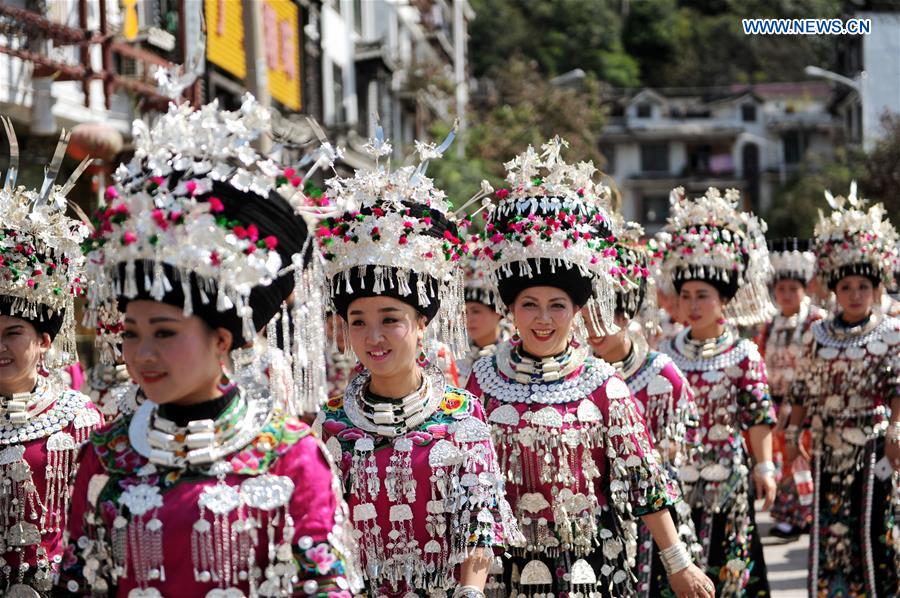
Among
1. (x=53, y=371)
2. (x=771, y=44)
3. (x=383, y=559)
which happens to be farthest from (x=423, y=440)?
(x=771, y=44)

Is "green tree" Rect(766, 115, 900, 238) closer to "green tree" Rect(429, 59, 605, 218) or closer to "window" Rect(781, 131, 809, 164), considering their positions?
"green tree" Rect(429, 59, 605, 218)

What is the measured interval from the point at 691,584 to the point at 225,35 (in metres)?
15.3

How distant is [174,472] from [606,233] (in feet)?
9.31

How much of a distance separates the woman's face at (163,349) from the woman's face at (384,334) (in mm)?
1313

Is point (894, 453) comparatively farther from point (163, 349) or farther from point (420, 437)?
point (163, 349)

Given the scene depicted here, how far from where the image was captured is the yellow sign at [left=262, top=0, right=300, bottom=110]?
2095 cm

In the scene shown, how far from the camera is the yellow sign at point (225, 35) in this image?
18.0 metres

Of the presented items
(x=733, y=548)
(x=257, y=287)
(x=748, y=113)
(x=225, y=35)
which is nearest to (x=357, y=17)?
(x=225, y=35)

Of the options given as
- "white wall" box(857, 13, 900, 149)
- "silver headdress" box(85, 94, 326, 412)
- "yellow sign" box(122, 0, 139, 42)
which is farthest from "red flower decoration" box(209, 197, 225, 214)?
"white wall" box(857, 13, 900, 149)

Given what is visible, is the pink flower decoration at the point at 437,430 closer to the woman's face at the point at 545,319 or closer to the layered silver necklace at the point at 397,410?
the layered silver necklace at the point at 397,410

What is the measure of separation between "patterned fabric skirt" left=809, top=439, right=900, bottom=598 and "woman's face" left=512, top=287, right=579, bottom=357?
373 centimetres

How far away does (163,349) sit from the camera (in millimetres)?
3525

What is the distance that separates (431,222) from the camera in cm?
510

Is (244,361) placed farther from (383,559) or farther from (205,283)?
(383,559)
